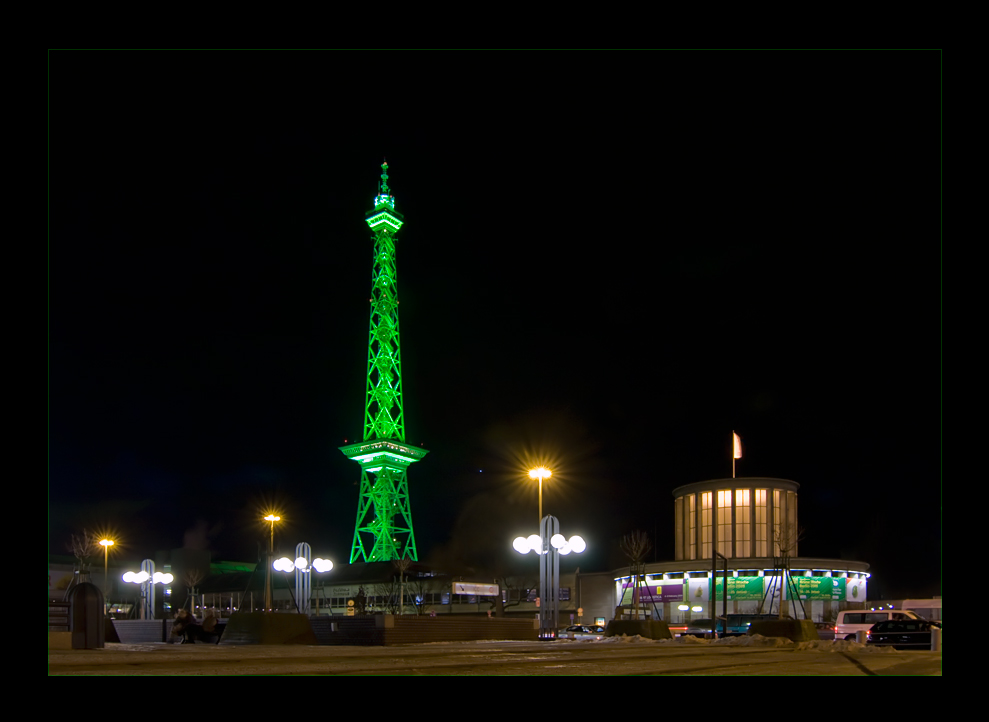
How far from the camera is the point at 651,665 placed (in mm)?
13109

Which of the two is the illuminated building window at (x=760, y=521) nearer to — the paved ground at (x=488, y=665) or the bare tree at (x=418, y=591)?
the bare tree at (x=418, y=591)

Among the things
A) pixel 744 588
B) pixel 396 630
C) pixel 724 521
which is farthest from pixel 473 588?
pixel 724 521

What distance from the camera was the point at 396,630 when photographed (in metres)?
23.9

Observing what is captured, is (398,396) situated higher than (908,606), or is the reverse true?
(398,396)

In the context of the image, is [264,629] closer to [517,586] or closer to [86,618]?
[86,618]

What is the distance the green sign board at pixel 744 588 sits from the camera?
74.2m

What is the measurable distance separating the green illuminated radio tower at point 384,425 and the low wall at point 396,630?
5330 cm

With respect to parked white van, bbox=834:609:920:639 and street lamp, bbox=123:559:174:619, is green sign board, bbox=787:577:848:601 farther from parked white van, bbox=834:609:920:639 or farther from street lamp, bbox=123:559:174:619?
street lamp, bbox=123:559:174:619

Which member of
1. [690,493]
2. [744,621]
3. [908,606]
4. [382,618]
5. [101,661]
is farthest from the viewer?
[690,493]

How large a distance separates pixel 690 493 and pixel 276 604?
36.6 metres

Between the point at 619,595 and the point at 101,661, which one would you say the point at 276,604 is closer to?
the point at 619,595

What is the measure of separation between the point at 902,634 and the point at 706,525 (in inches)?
2338

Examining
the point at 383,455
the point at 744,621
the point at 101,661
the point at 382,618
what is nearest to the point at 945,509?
the point at 101,661

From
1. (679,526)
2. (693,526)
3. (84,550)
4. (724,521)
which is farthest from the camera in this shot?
(679,526)
